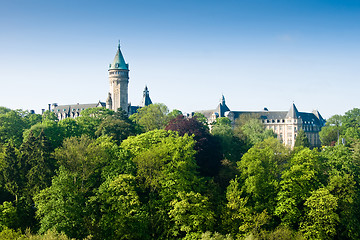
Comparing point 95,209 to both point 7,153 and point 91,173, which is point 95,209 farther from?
point 7,153

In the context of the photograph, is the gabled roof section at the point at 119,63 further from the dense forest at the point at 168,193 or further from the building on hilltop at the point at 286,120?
the dense forest at the point at 168,193

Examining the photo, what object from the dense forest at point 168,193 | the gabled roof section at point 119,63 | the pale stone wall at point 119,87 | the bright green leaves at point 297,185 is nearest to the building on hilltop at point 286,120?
the pale stone wall at point 119,87

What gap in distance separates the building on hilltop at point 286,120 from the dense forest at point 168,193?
8643 centimetres

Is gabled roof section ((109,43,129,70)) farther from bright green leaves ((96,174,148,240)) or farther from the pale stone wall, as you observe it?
bright green leaves ((96,174,148,240))

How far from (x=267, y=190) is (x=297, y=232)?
17.6 feet

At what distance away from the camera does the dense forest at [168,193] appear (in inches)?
1497

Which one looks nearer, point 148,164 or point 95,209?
point 95,209

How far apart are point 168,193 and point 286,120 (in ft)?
338

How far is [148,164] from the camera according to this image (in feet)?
140

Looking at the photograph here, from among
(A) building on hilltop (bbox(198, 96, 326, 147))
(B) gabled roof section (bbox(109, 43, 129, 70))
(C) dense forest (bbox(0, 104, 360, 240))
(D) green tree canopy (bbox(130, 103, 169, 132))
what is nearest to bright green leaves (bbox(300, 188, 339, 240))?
(C) dense forest (bbox(0, 104, 360, 240))

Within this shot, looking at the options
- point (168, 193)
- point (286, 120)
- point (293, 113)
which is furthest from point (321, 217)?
point (286, 120)

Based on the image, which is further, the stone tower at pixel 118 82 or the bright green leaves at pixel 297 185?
the stone tower at pixel 118 82

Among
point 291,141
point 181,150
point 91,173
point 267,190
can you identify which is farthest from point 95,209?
point 291,141

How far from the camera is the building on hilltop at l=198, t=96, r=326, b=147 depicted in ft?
448
